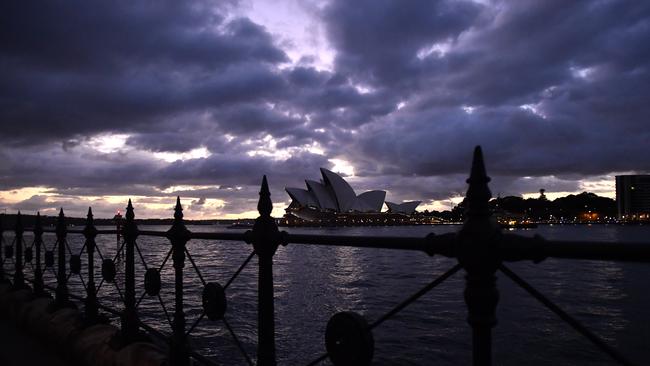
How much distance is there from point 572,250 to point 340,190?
4074 inches

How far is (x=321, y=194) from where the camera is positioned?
104250 mm

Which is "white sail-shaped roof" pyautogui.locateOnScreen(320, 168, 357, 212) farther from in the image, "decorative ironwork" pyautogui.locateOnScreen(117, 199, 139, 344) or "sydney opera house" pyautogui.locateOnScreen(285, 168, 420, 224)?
"decorative ironwork" pyautogui.locateOnScreen(117, 199, 139, 344)

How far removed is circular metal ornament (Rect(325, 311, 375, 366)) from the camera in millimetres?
1988

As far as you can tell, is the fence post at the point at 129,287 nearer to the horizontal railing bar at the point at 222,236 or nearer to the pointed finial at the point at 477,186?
the horizontal railing bar at the point at 222,236

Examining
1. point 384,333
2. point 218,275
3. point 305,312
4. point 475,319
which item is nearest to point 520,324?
point 384,333

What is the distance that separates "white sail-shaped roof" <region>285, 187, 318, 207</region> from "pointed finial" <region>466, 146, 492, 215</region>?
107153mm

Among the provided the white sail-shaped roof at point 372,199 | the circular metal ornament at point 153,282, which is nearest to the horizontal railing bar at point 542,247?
the circular metal ornament at point 153,282

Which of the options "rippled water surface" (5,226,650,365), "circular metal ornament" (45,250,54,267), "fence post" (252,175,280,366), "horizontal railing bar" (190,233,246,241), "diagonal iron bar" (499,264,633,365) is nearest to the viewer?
"diagonal iron bar" (499,264,633,365)

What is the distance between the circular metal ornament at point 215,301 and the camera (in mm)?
3225

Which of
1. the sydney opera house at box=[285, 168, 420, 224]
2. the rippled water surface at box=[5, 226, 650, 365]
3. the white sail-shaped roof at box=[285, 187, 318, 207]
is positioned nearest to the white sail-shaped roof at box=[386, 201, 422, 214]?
the sydney opera house at box=[285, 168, 420, 224]

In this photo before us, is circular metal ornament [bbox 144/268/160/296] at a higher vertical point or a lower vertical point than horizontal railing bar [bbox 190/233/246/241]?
lower

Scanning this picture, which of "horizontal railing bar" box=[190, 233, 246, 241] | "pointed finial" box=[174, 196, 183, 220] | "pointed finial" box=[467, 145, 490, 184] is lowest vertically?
"horizontal railing bar" box=[190, 233, 246, 241]

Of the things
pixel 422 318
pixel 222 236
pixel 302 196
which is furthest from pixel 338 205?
pixel 222 236

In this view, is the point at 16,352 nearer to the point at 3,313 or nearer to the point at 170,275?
the point at 3,313
